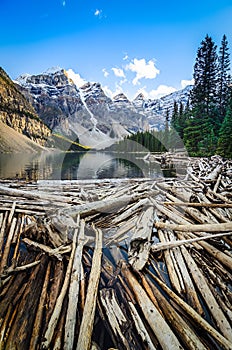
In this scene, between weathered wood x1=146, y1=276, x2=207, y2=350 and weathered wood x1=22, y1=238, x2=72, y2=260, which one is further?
weathered wood x1=22, y1=238, x2=72, y2=260

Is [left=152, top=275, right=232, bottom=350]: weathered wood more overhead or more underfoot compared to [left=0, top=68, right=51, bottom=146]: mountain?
more underfoot

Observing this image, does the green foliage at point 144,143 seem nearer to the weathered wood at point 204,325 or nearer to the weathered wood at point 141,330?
the weathered wood at point 204,325

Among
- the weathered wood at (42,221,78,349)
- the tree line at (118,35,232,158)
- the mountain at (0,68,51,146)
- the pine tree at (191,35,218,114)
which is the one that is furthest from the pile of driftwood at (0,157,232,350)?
the mountain at (0,68,51,146)

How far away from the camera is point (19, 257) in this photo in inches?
144

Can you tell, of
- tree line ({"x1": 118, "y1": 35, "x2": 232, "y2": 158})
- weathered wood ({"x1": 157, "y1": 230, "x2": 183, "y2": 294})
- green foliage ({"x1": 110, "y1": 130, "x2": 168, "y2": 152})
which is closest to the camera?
weathered wood ({"x1": 157, "y1": 230, "x2": 183, "y2": 294})

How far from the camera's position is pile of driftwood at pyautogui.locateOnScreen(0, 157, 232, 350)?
6.82 ft

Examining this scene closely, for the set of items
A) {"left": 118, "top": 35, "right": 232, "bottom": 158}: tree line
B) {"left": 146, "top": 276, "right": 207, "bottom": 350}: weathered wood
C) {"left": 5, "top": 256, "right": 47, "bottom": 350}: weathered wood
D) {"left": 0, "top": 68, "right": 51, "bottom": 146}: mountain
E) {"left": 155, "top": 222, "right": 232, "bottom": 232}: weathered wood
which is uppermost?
{"left": 0, "top": 68, "right": 51, "bottom": 146}: mountain

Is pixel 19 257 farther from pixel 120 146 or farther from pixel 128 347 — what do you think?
pixel 120 146

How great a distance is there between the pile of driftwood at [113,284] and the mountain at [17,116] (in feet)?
454

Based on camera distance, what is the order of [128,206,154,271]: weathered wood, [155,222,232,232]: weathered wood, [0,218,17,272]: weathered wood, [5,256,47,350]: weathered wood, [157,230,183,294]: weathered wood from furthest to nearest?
[155,222,232,232]: weathered wood → [0,218,17,272]: weathered wood → [128,206,154,271]: weathered wood → [157,230,183,294]: weathered wood → [5,256,47,350]: weathered wood

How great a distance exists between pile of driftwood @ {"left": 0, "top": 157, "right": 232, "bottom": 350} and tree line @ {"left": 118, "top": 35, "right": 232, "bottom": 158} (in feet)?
79.7

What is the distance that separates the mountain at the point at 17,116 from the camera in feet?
Answer: 413

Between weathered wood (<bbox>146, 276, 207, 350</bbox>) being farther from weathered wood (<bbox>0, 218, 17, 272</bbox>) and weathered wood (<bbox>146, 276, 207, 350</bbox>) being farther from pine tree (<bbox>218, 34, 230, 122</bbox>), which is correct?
pine tree (<bbox>218, 34, 230, 122</bbox>)

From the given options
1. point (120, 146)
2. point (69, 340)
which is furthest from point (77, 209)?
point (120, 146)
